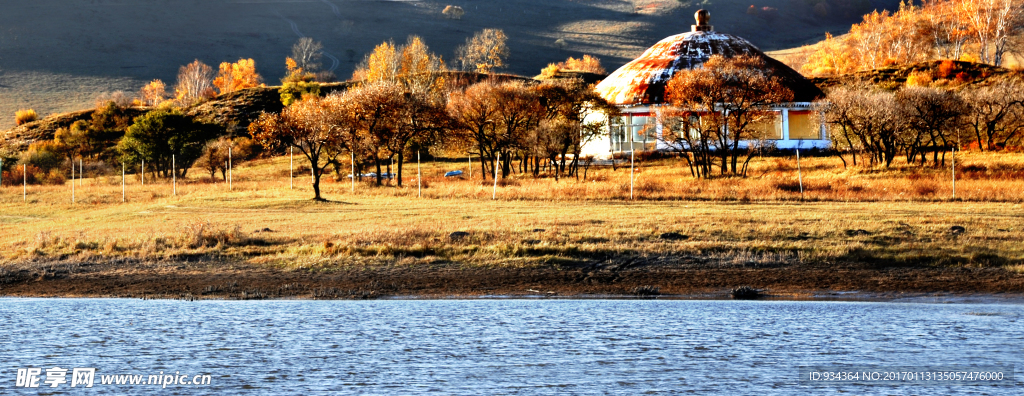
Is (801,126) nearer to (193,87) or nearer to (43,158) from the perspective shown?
(43,158)

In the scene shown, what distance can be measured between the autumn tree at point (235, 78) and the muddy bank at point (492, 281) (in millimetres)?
130114

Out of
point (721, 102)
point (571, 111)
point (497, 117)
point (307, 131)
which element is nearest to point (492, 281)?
point (307, 131)

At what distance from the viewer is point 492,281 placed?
19062mm

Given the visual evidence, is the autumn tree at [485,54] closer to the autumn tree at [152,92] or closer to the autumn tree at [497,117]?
the autumn tree at [152,92]

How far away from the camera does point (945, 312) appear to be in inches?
581

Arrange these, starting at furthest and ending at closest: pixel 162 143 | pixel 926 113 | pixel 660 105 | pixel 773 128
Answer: pixel 162 143, pixel 773 128, pixel 660 105, pixel 926 113

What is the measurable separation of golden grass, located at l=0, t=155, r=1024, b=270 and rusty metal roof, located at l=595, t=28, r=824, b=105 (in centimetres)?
2781

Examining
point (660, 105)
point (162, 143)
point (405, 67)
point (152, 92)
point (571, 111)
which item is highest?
point (152, 92)

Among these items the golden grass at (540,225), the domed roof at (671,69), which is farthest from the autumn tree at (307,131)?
the domed roof at (671,69)

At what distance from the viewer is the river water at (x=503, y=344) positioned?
10.2 m

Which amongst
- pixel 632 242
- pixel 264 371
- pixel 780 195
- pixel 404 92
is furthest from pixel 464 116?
pixel 264 371

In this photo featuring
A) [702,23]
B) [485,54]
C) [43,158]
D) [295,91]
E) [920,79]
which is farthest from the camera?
[485,54]

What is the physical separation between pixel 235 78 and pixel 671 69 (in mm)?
94186

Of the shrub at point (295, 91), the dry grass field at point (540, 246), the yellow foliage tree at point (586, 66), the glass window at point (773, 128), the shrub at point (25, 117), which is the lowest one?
the dry grass field at point (540, 246)
